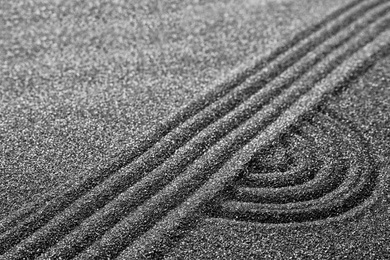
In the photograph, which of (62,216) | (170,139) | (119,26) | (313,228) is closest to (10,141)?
(62,216)

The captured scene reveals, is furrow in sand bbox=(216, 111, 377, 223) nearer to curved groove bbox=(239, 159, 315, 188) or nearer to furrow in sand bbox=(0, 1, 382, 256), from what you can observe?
curved groove bbox=(239, 159, 315, 188)

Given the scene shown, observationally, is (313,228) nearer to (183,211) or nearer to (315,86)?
(183,211)

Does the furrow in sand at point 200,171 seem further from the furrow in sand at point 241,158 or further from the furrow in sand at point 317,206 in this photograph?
the furrow in sand at point 317,206

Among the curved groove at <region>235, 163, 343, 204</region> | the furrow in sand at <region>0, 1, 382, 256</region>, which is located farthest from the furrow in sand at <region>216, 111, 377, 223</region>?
the furrow in sand at <region>0, 1, 382, 256</region>

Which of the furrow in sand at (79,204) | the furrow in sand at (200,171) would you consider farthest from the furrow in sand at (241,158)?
the furrow in sand at (79,204)

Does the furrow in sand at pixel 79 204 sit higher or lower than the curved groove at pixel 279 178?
lower

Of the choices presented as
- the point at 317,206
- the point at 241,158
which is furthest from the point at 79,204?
the point at 317,206

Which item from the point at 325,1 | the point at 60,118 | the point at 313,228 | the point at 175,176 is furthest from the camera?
the point at 325,1
